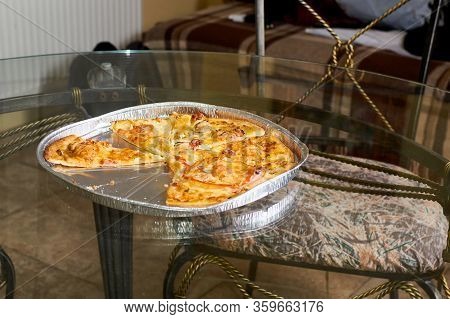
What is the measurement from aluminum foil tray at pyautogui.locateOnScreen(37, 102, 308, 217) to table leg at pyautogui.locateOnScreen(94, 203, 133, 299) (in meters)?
0.01

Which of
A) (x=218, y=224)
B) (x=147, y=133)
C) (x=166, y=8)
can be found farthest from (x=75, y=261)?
(x=166, y=8)

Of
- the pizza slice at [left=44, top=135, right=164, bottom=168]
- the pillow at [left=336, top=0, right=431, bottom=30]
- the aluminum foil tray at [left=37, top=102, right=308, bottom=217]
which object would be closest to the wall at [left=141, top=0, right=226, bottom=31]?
the pillow at [left=336, top=0, right=431, bottom=30]

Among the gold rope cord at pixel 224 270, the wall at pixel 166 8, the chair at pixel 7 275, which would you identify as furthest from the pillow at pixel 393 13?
the chair at pixel 7 275

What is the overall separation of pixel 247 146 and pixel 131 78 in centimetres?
43

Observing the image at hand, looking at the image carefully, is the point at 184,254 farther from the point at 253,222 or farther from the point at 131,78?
the point at 131,78

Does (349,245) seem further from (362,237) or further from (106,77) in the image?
(106,77)

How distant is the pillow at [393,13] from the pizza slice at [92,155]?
1443mm

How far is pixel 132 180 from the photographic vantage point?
2.39ft

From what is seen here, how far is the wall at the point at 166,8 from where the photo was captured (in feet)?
8.23

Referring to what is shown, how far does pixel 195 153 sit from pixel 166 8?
189cm
